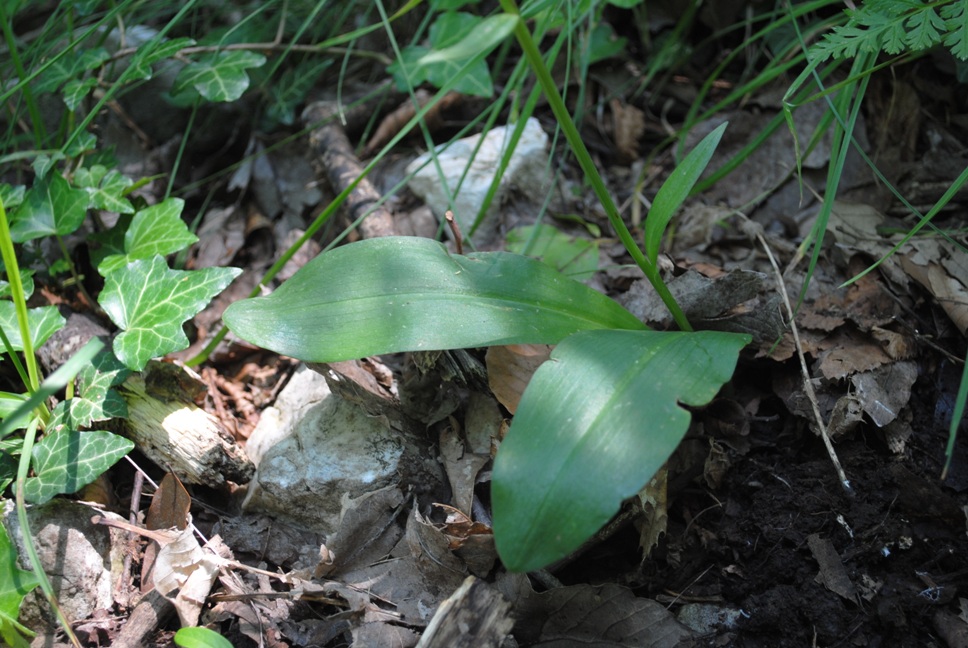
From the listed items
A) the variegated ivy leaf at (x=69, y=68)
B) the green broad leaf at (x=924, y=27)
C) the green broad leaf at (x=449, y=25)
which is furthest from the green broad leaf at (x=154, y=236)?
the green broad leaf at (x=924, y=27)

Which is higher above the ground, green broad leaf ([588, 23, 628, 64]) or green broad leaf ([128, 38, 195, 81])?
green broad leaf ([128, 38, 195, 81])

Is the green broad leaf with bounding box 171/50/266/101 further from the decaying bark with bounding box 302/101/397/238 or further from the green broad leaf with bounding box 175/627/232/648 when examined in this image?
the green broad leaf with bounding box 175/627/232/648

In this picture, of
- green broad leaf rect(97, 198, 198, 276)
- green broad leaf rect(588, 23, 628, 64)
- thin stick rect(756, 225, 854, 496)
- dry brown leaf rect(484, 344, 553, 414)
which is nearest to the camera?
thin stick rect(756, 225, 854, 496)

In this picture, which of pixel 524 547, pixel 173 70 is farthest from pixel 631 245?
pixel 173 70

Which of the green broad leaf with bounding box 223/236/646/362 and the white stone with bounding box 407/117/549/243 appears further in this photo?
the white stone with bounding box 407/117/549/243

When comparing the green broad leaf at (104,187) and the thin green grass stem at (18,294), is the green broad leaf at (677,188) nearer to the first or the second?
the thin green grass stem at (18,294)

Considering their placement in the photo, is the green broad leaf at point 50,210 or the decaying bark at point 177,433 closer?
the decaying bark at point 177,433

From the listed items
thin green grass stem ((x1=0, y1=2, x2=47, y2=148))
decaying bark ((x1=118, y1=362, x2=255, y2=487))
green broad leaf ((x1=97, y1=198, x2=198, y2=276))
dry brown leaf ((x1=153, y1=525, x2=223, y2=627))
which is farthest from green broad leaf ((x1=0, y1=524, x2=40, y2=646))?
thin green grass stem ((x1=0, y1=2, x2=47, y2=148))
